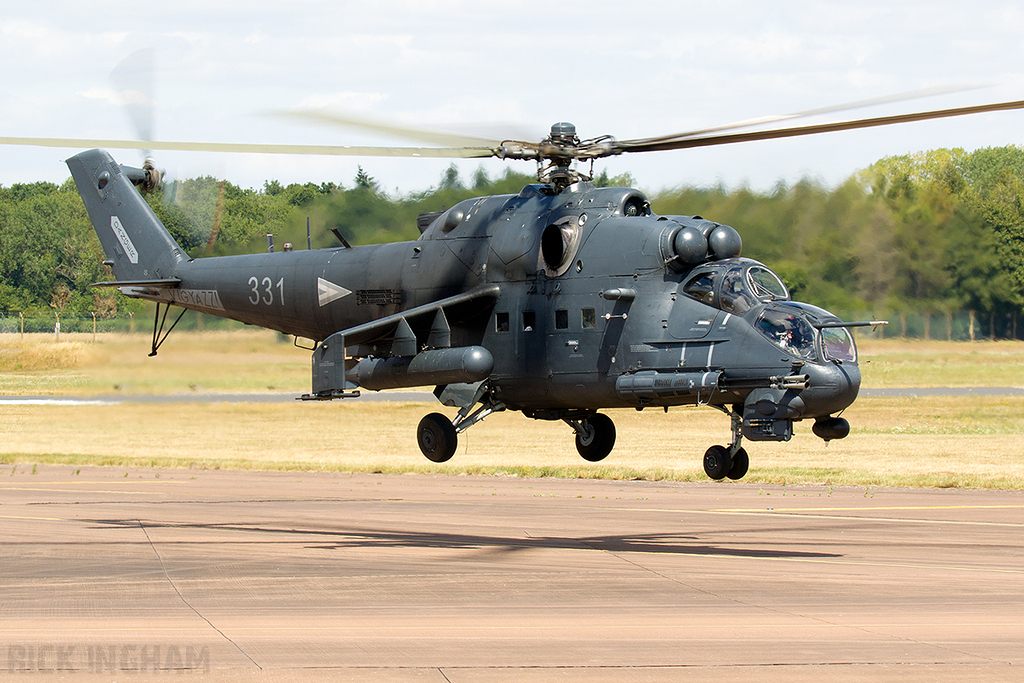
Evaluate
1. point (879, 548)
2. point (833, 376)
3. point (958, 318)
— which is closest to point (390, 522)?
point (879, 548)

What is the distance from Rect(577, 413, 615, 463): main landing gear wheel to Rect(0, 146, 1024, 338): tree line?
1036 cm

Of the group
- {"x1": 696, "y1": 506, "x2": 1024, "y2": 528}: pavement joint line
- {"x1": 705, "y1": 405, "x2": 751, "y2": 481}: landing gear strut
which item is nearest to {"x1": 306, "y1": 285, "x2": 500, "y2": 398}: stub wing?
{"x1": 705, "y1": 405, "x2": 751, "y2": 481}: landing gear strut

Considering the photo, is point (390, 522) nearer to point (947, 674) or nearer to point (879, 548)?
point (879, 548)

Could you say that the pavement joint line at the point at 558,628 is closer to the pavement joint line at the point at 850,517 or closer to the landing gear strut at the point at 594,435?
the landing gear strut at the point at 594,435

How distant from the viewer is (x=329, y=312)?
2422 centimetres

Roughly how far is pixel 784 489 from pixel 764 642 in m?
20.2

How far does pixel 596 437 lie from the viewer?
23.0 metres

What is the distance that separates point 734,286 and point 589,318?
2718 millimetres

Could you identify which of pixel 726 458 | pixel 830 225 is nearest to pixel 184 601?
pixel 726 458

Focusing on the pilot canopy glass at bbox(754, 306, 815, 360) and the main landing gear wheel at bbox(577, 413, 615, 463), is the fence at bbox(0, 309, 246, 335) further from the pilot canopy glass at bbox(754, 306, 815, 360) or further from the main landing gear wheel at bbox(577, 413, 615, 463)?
the pilot canopy glass at bbox(754, 306, 815, 360)

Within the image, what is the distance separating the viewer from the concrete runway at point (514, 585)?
1528 cm

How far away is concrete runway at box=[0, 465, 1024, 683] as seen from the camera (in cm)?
1528

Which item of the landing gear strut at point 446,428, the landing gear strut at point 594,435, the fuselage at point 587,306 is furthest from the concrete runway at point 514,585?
the fuselage at point 587,306

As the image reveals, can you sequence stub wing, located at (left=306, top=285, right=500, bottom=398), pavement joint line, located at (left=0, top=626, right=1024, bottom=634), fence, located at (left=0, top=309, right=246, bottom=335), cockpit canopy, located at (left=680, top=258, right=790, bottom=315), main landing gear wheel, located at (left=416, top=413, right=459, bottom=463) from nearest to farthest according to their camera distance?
pavement joint line, located at (left=0, top=626, right=1024, bottom=634) < cockpit canopy, located at (left=680, top=258, right=790, bottom=315) < stub wing, located at (left=306, top=285, right=500, bottom=398) < main landing gear wheel, located at (left=416, top=413, right=459, bottom=463) < fence, located at (left=0, top=309, right=246, bottom=335)
